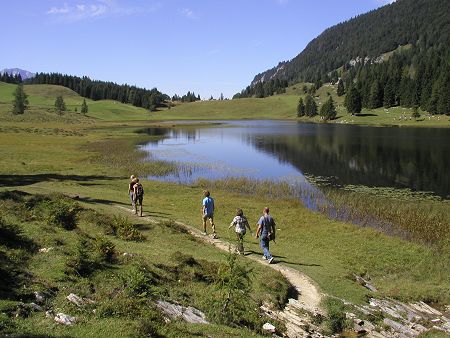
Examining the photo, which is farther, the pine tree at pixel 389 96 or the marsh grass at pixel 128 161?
the pine tree at pixel 389 96

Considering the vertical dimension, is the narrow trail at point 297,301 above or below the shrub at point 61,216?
below

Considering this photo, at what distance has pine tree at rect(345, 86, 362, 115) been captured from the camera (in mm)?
182750

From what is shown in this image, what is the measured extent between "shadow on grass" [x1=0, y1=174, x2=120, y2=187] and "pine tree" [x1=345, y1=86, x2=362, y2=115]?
151536mm

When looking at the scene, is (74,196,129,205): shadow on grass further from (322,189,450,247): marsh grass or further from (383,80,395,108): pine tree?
(383,80,395,108): pine tree

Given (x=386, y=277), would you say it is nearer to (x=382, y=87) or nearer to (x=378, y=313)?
(x=378, y=313)

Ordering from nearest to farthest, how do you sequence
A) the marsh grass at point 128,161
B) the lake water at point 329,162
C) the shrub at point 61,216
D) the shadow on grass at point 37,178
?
the shrub at point 61,216 → the shadow on grass at point 37,178 → the lake water at point 329,162 → the marsh grass at point 128,161

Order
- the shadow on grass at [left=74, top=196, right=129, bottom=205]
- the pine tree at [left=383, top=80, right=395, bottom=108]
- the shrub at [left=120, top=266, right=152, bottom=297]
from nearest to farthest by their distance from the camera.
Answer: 1. the shrub at [left=120, top=266, right=152, bottom=297]
2. the shadow on grass at [left=74, top=196, right=129, bottom=205]
3. the pine tree at [left=383, top=80, right=395, bottom=108]

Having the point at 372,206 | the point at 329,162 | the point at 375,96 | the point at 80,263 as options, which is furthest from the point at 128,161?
the point at 375,96

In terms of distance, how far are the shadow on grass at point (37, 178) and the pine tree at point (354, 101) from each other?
497ft

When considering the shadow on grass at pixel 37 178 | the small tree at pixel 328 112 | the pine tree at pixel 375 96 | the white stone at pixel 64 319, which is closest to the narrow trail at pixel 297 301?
the white stone at pixel 64 319

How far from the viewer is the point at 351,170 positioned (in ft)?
194

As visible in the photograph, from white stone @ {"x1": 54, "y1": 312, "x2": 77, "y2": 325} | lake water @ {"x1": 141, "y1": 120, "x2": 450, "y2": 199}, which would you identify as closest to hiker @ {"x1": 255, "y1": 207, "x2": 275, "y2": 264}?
white stone @ {"x1": 54, "y1": 312, "x2": 77, "y2": 325}

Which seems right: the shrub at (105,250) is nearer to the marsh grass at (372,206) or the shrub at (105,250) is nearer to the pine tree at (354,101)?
the marsh grass at (372,206)

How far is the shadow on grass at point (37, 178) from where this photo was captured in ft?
133
